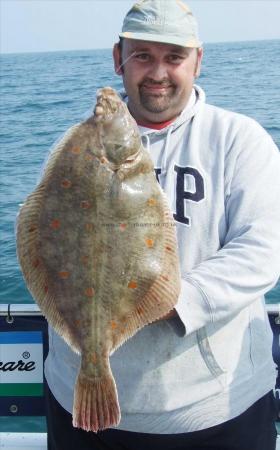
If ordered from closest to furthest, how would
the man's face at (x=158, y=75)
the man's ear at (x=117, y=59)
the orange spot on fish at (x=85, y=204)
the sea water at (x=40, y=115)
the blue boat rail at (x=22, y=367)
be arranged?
the orange spot on fish at (x=85, y=204), the man's face at (x=158, y=75), the man's ear at (x=117, y=59), the blue boat rail at (x=22, y=367), the sea water at (x=40, y=115)

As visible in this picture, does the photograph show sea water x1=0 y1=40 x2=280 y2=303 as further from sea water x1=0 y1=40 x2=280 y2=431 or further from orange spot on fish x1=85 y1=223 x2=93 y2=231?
orange spot on fish x1=85 y1=223 x2=93 y2=231

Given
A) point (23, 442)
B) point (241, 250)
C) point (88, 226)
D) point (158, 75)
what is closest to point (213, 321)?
point (241, 250)

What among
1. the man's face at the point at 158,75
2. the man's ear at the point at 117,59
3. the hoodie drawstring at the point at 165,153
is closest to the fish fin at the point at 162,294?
the hoodie drawstring at the point at 165,153

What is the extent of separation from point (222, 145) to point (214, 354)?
902 millimetres

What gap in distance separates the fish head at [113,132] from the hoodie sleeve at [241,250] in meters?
0.55

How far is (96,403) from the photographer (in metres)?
2.36

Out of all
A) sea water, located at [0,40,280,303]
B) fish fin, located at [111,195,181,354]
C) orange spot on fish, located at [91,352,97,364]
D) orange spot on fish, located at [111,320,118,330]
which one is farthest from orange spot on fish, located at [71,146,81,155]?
sea water, located at [0,40,280,303]

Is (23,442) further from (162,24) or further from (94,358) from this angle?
(162,24)

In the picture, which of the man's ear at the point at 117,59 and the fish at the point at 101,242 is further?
the man's ear at the point at 117,59

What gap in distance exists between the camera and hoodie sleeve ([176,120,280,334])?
8.16 ft

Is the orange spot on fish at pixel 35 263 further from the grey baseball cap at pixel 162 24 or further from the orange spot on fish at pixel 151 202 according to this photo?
the grey baseball cap at pixel 162 24

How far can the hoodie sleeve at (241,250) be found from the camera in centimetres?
249

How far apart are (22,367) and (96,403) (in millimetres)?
1814

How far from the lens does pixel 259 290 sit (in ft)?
8.45
